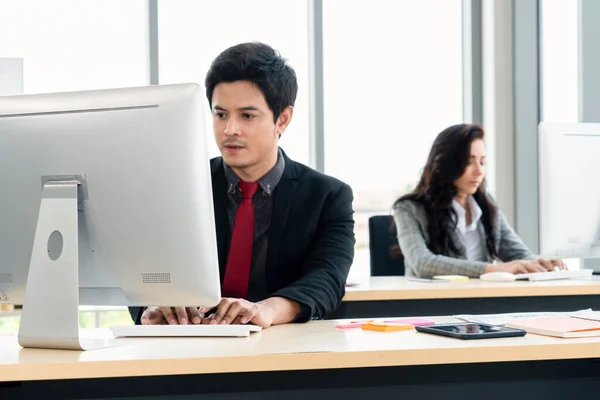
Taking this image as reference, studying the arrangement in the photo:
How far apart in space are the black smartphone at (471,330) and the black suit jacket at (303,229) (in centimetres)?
46

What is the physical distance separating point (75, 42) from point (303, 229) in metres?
2.48

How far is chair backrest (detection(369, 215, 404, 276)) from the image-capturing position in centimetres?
337

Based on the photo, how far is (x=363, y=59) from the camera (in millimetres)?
4496

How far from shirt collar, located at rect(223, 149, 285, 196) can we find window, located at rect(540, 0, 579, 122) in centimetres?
266

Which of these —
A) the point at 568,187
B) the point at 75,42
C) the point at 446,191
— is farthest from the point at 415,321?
the point at 75,42

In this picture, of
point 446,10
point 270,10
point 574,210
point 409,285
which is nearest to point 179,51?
point 270,10

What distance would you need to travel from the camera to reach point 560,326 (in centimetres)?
167

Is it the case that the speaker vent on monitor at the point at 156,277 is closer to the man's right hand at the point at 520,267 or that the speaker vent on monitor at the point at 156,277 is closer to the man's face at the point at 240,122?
the man's face at the point at 240,122

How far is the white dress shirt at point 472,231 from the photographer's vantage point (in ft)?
11.2

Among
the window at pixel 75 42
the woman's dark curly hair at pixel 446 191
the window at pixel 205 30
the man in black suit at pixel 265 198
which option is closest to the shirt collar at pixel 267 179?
the man in black suit at pixel 265 198

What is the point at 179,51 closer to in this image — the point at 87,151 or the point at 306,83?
the point at 306,83

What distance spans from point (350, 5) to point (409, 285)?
229 centimetres

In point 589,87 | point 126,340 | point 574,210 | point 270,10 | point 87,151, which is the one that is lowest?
point 126,340

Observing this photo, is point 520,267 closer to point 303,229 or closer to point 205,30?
point 303,229
